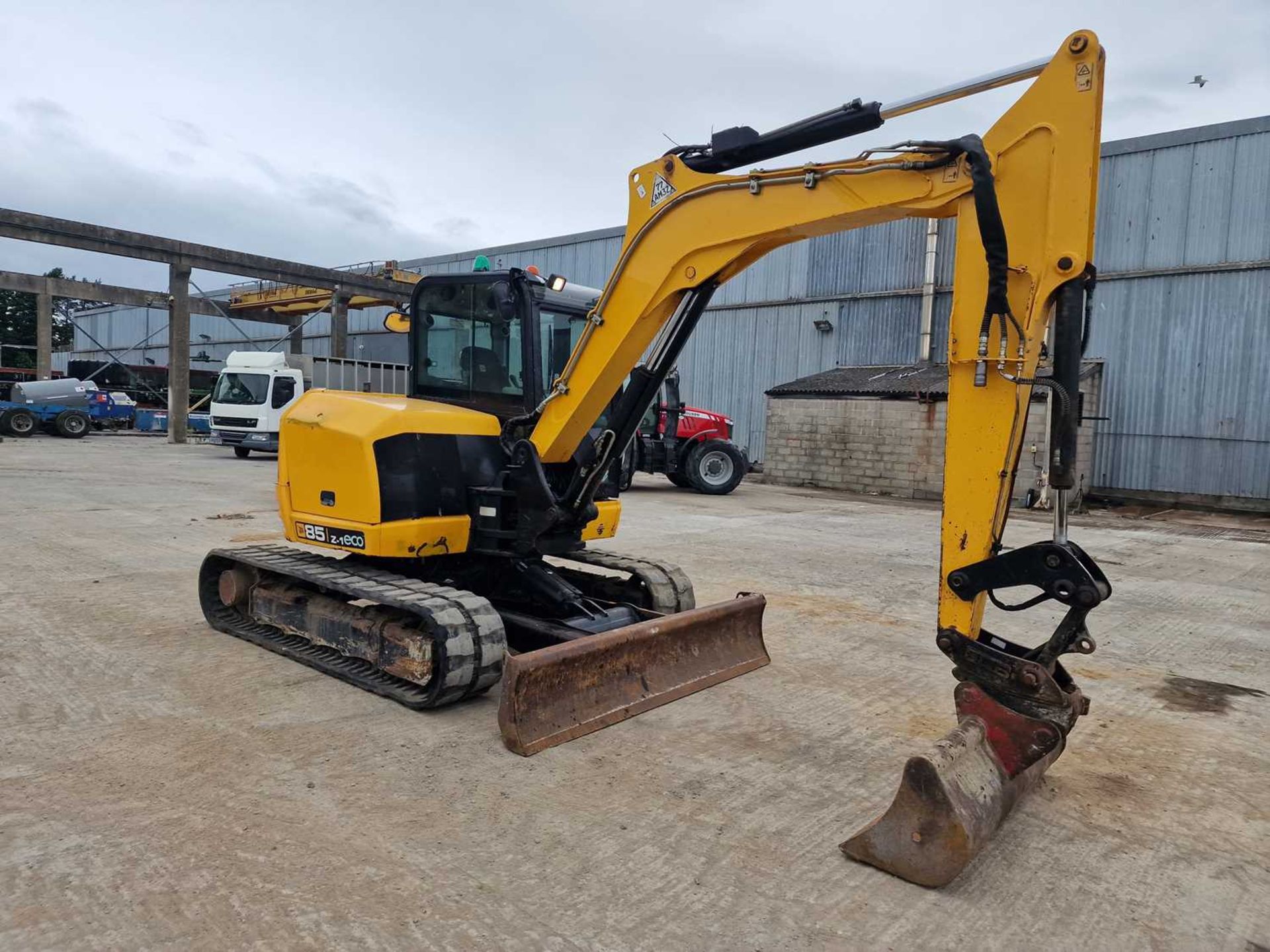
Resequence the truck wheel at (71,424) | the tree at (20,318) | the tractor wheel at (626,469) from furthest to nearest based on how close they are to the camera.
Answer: the tree at (20,318), the truck wheel at (71,424), the tractor wheel at (626,469)

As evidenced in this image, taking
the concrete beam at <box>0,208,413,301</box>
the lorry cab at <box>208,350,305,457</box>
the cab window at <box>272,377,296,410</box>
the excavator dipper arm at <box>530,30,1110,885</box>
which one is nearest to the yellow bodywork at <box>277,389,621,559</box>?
the excavator dipper arm at <box>530,30,1110,885</box>

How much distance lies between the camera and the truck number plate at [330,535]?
16.5ft

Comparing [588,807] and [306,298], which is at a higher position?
[306,298]

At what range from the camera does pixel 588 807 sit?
11.5 feet

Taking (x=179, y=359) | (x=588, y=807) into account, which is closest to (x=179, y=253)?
(x=179, y=359)

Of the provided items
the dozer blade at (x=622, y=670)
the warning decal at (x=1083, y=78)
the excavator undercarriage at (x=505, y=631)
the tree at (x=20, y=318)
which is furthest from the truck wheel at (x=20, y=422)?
the tree at (x=20, y=318)

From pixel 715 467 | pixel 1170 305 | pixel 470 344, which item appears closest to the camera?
pixel 470 344

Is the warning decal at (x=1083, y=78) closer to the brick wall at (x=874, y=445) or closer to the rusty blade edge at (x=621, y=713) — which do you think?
the rusty blade edge at (x=621, y=713)

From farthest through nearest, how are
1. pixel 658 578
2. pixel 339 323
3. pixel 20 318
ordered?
A: pixel 20 318 → pixel 339 323 → pixel 658 578

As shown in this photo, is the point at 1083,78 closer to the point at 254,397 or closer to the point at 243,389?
the point at 254,397

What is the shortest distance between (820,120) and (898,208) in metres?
0.59

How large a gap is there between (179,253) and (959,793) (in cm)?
2796

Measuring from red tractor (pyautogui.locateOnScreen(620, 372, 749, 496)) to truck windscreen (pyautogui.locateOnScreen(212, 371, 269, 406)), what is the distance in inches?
403

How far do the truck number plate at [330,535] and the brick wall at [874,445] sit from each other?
46.0 feet
